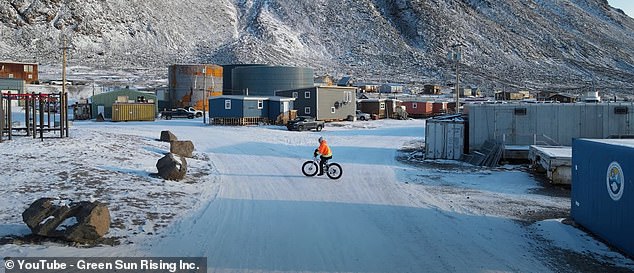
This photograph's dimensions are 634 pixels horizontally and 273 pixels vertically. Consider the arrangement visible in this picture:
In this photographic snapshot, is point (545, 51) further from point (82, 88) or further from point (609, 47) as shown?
point (82, 88)

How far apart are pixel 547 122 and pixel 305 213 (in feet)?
56.2

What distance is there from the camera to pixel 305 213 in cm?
1253

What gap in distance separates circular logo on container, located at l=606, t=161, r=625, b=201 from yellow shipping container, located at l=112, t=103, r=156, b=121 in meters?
44.8

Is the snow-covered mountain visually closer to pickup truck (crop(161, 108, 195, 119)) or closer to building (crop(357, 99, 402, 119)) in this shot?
building (crop(357, 99, 402, 119))

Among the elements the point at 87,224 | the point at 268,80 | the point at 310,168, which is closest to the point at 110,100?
the point at 268,80

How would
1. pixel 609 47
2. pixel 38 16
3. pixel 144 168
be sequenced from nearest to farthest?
pixel 144 168 < pixel 38 16 < pixel 609 47

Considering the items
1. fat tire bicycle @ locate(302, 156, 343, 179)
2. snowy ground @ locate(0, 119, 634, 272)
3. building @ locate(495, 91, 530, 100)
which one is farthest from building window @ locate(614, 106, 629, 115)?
building @ locate(495, 91, 530, 100)

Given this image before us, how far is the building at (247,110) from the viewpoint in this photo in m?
45.5

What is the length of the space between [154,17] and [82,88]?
58.7m

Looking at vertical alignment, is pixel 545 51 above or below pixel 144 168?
above

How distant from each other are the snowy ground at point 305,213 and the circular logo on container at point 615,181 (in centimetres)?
103

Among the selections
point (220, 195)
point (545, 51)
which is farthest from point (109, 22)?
point (220, 195)

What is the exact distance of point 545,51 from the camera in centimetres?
14775

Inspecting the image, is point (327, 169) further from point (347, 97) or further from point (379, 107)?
point (379, 107)
